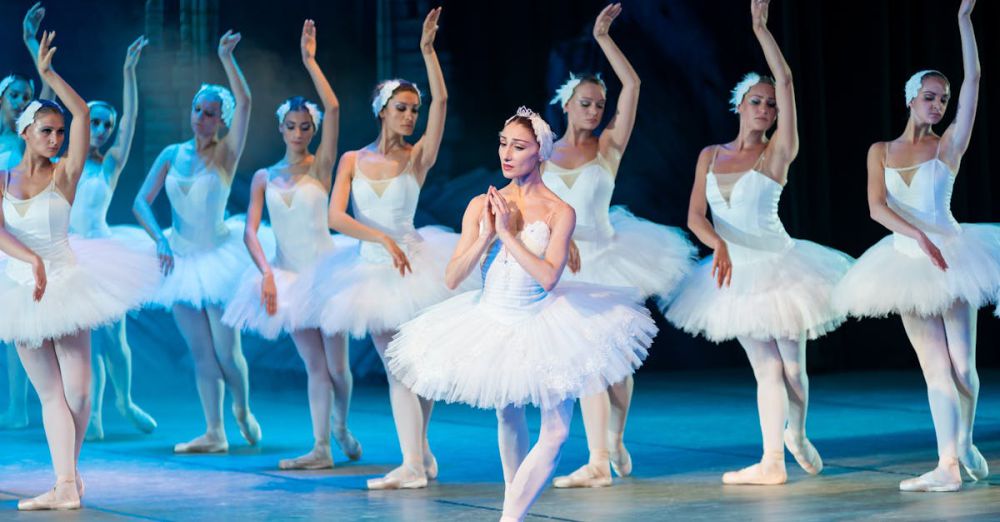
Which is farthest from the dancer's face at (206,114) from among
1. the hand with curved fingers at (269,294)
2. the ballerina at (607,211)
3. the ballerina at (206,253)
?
the ballerina at (607,211)

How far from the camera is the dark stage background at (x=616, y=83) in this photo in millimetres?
8258

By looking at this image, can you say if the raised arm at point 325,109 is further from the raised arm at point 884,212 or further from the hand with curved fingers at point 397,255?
the raised arm at point 884,212

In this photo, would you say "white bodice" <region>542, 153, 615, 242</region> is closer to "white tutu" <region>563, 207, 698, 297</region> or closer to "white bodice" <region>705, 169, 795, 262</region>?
"white tutu" <region>563, 207, 698, 297</region>

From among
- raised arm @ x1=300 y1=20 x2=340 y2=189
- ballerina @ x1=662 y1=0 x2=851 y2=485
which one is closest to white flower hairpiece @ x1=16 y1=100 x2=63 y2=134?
raised arm @ x1=300 y1=20 x2=340 y2=189

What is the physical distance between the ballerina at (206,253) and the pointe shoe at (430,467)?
1.17 meters

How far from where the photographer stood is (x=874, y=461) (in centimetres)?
571

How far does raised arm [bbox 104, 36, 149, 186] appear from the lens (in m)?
6.05

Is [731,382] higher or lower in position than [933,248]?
lower

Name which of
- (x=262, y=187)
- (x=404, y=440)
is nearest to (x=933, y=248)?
(x=404, y=440)

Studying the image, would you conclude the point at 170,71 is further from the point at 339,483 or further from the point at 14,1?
the point at 339,483

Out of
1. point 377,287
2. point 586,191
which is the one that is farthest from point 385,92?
point 586,191

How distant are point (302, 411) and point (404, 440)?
255 cm

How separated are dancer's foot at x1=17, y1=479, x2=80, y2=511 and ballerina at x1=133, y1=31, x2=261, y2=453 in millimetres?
1371

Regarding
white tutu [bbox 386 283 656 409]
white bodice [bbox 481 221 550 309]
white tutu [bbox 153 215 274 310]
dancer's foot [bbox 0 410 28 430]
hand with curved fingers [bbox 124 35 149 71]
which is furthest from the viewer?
dancer's foot [bbox 0 410 28 430]
